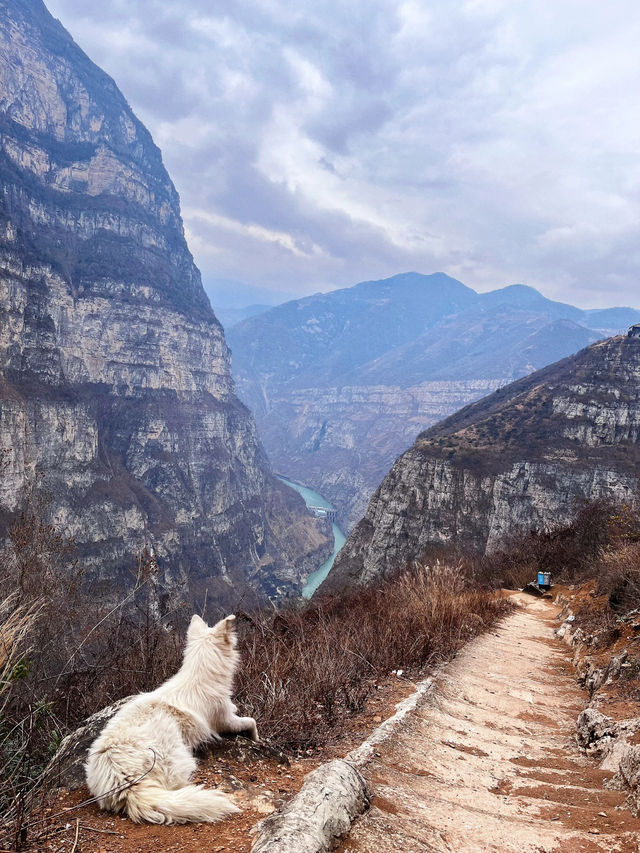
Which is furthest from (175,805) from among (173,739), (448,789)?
(448,789)

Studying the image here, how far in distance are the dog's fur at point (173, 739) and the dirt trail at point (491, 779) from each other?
937mm

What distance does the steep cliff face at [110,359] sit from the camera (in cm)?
8800

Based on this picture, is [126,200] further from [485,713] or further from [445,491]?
[485,713]

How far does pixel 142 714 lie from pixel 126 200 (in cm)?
18891

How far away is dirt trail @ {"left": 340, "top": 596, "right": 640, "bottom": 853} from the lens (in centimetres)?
265

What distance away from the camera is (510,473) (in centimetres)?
5588

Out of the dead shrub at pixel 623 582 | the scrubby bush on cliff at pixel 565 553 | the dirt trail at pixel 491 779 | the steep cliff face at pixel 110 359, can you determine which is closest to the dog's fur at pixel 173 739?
the dirt trail at pixel 491 779

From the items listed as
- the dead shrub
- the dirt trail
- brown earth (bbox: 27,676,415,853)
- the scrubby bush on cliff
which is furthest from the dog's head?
the scrubby bush on cliff

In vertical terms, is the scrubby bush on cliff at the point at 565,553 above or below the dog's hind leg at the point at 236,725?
below

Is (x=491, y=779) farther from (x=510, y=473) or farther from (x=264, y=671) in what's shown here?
(x=510, y=473)

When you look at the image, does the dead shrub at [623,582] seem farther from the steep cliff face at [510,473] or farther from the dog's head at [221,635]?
the steep cliff face at [510,473]

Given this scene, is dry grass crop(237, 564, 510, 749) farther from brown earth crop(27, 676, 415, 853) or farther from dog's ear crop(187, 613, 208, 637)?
dog's ear crop(187, 613, 208, 637)

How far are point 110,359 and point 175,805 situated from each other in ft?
459

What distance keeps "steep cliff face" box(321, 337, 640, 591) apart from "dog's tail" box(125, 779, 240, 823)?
157 feet
